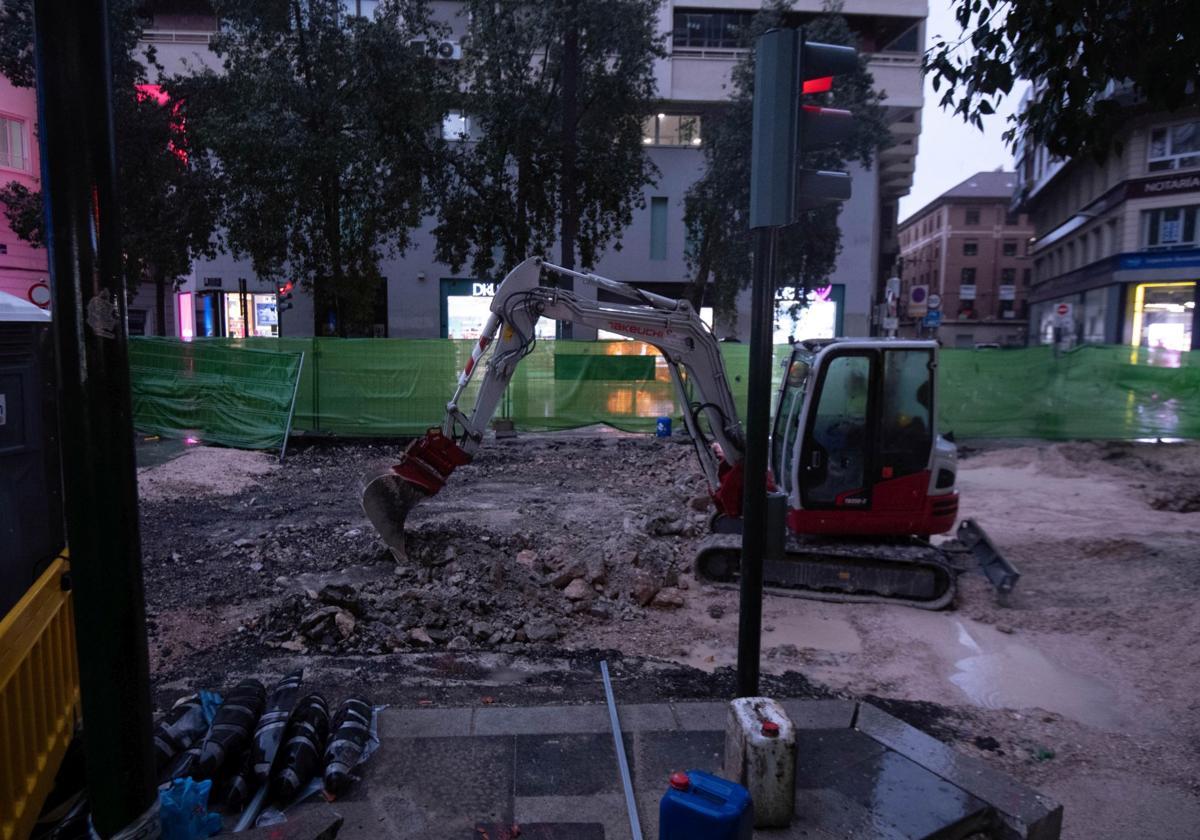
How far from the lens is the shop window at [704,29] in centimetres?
3203

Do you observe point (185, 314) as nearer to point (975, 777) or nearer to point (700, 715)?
point (700, 715)

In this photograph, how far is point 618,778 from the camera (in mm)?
4090

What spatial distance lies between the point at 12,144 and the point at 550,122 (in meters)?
17.3

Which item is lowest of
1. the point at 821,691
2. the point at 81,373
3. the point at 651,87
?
the point at 821,691

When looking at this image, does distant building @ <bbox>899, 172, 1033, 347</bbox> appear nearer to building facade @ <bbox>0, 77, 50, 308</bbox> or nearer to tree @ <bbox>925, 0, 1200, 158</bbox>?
building facade @ <bbox>0, 77, 50, 308</bbox>

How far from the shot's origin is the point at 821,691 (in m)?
5.68

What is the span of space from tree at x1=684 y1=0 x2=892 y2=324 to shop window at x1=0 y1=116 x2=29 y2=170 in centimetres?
2024

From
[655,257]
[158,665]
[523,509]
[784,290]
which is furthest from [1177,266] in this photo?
[158,665]

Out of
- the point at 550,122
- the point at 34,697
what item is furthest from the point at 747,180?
the point at 34,697

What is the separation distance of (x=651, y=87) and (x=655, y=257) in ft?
40.2

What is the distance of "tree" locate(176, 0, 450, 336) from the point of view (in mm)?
17922

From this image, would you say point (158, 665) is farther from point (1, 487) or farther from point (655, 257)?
point (655, 257)

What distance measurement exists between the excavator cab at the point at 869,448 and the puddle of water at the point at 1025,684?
1461mm

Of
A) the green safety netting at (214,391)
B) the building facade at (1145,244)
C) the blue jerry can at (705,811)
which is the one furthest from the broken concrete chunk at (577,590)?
the building facade at (1145,244)
